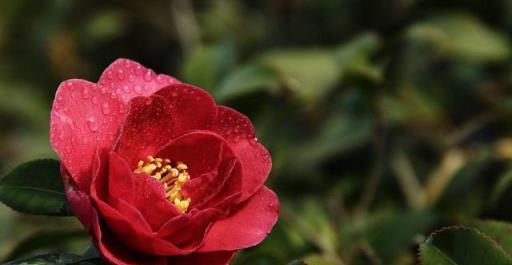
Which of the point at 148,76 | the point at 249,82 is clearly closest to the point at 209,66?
the point at 249,82

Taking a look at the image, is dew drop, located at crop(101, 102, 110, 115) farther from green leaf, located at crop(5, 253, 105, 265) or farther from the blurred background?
the blurred background

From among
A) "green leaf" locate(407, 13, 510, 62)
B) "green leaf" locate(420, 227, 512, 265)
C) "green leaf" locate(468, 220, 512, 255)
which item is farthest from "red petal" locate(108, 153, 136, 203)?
"green leaf" locate(407, 13, 510, 62)

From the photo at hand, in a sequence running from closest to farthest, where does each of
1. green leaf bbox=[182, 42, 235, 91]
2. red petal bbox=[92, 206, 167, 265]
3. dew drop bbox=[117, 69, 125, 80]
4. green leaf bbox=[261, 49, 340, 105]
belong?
red petal bbox=[92, 206, 167, 265], dew drop bbox=[117, 69, 125, 80], green leaf bbox=[182, 42, 235, 91], green leaf bbox=[261, 49, 340, 105]

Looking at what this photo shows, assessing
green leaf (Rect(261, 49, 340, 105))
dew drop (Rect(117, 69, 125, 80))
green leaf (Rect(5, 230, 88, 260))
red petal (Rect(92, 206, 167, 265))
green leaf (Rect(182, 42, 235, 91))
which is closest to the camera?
red petal (Rect(92, 206, 167, 265))

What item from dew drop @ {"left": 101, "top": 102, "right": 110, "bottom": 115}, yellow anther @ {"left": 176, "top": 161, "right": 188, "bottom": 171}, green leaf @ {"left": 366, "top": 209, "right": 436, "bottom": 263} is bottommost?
green leaf @ {"left": 366, "top": 209, "right": 436, "bottom": 263}

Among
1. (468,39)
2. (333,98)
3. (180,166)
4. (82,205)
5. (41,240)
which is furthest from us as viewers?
(333,98)

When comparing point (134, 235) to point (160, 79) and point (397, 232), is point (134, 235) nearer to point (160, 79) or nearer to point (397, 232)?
point (160, 79)

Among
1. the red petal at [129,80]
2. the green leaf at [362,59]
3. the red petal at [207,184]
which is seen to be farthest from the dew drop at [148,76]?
the green leaf at [362,59]
